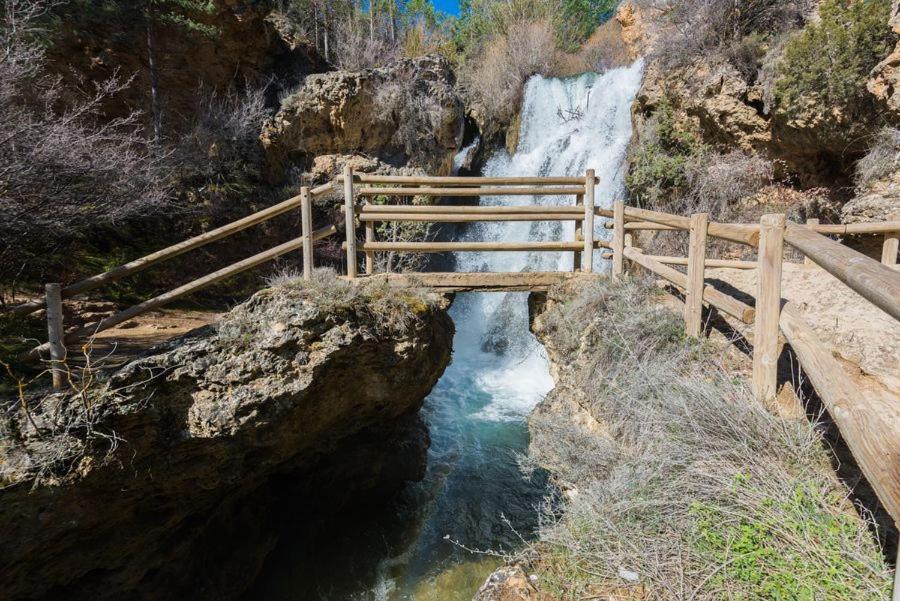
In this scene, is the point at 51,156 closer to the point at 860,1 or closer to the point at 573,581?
the point at 573,581

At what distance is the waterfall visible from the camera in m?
10.6

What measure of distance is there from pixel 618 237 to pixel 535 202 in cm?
673

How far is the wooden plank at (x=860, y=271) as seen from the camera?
4.85 ft

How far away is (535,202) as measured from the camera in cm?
1204

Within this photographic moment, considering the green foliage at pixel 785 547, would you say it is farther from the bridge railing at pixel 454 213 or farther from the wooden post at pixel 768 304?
the bridge railing at pixel 454 213

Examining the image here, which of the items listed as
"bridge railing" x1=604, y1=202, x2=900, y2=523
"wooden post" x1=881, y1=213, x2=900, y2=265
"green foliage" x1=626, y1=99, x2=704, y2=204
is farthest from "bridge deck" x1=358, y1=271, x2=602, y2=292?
"green foliage" x1=626, y1=99, x2=704, y2=204

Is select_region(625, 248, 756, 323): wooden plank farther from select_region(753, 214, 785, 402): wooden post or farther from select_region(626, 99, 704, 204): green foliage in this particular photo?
select_region(626, 99, 704, 204): green foliage

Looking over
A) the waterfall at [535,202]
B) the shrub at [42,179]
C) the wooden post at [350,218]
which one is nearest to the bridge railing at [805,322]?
the wooden post at [350,218]

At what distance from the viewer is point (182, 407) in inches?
164

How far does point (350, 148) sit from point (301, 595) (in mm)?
9520

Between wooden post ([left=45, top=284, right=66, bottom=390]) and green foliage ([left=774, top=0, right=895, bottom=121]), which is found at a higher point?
green foliage ([left=774, top=0, right=895, bottom=121])

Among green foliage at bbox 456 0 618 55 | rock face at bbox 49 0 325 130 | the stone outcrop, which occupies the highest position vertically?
green foliage at bbox 456 0 618 55

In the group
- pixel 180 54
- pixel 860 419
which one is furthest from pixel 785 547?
pixel 180 54

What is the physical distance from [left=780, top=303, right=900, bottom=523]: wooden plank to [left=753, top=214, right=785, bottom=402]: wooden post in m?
0.21
